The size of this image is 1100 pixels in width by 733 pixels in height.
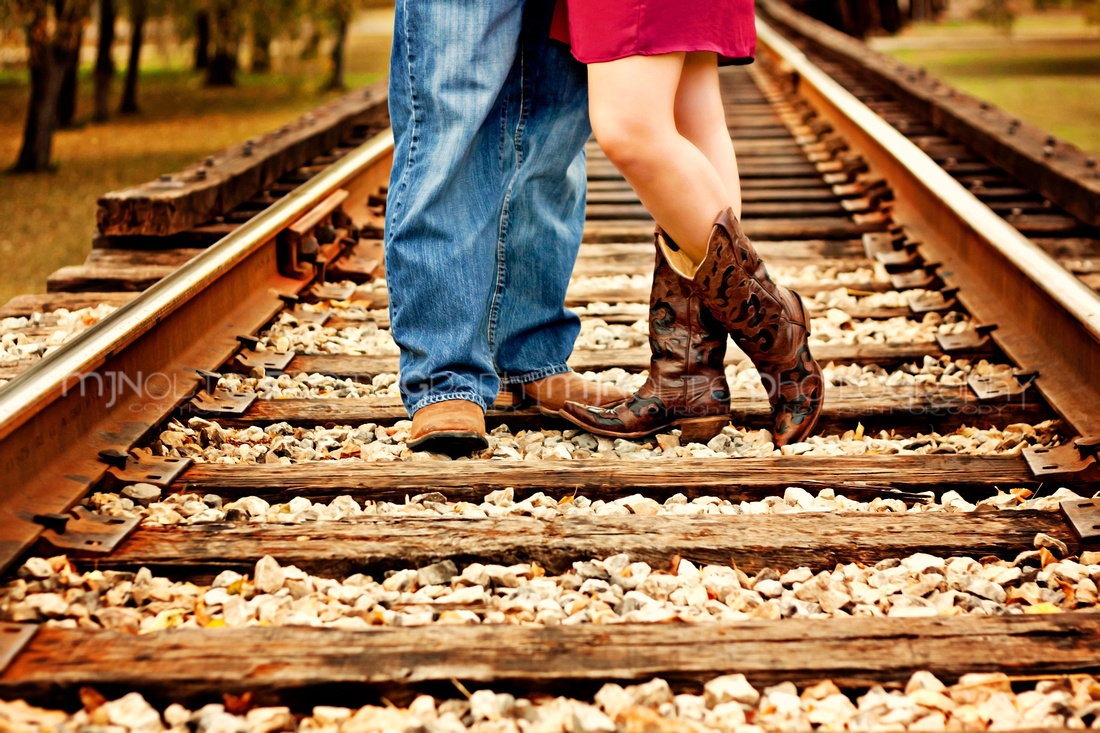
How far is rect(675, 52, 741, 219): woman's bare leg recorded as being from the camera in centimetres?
224

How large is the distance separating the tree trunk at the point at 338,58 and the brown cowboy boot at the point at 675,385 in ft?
53.2

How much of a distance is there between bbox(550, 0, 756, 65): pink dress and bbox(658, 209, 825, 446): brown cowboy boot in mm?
340

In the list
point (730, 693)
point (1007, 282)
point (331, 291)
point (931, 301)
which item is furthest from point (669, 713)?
point (331, 291)

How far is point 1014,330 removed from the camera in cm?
273

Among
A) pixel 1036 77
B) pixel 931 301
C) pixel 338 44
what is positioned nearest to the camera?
pixel 931 301

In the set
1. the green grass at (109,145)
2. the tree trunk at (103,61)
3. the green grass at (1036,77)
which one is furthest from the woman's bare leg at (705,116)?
the tree trunk at (103,61)

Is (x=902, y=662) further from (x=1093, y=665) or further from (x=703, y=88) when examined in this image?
(x=703, y=88)

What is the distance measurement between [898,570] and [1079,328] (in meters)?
1.04

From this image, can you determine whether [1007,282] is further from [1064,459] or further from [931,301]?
[1064,459]

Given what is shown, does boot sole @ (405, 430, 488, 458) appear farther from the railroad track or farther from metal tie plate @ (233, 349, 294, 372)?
metal tie plate @ (233, 349, 294, 372)

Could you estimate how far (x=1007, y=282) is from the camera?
2906 millimetres

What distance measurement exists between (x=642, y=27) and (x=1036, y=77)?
17.7 metres

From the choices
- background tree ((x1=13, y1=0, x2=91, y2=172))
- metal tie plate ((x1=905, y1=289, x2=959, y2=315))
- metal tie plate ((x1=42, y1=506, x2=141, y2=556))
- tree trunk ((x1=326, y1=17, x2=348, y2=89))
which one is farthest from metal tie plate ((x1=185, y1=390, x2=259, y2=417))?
tree trunk ((x1=326, y1=17, x2=348, y2=89))

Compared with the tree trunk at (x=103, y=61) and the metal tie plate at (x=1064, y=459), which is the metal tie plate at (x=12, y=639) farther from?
the tree trunk at (x=103, y=61)
